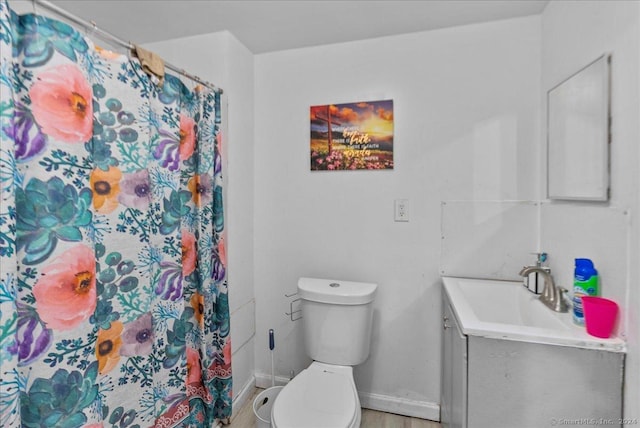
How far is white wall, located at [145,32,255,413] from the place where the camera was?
185cm

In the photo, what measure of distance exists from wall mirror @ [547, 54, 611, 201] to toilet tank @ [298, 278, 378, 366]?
1032 millimetres

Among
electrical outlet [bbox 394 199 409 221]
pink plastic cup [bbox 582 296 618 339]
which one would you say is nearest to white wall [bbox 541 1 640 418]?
pink plastic cup [bbox 582 296 618 339]

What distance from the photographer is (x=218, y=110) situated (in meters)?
1.72

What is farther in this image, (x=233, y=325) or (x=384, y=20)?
(x=233, y=325)

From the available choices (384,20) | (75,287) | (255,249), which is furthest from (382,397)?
(384,20)

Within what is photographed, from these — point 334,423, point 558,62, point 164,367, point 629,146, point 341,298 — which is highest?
point 558,62

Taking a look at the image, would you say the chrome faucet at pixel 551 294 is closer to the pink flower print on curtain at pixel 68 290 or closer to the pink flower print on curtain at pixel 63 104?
the pink flower print on curtain at pixel 68 290

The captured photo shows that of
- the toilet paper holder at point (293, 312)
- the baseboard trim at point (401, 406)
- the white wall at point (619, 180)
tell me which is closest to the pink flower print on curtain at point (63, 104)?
the toilet paper holder at point (293, 312)

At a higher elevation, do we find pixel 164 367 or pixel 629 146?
pixel 629 146

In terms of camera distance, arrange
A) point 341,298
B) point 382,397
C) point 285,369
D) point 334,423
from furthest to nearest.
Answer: point 285,369, point 382,397, point 341,298, point 334,423

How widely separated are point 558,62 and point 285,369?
2.28 m

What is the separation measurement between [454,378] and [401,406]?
28.2 inches

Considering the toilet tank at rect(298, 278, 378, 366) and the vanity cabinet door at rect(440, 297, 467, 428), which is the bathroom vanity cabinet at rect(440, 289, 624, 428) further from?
the toilet tank at rect(298, 278, 378, 366)

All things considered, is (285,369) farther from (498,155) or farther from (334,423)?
(498,155)
